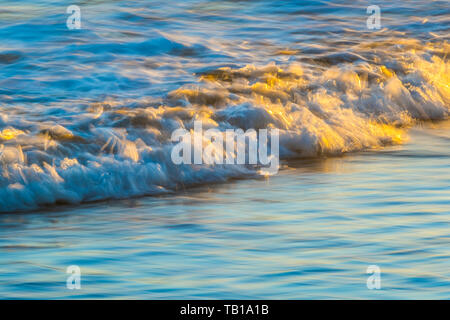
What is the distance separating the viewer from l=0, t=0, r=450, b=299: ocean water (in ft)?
16.9

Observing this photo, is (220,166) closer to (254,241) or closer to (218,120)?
(218,120)

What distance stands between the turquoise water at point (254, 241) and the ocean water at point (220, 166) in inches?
0.6

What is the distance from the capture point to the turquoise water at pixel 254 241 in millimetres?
4863

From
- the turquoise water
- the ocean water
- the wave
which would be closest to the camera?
the turquoise water

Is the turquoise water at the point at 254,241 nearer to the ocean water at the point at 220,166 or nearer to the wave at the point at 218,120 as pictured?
the ocean water at the point at 220,166

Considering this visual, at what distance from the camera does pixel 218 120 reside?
8.64m

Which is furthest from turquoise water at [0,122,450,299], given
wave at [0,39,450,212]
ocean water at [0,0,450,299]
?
wave at [0,39,450,212]

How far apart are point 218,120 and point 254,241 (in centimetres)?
307

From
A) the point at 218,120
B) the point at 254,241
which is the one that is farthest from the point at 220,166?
the point at 254,241

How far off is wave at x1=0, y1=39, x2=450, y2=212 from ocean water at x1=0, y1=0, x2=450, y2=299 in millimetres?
18

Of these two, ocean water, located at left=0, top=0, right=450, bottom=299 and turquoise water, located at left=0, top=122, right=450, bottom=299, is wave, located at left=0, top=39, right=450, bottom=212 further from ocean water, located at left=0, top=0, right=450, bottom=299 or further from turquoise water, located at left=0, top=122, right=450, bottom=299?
turquoise water, located at left=0, top=122, right=450, bottom=299

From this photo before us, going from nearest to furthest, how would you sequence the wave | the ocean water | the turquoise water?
the turquoise water, the ocean water, the wave

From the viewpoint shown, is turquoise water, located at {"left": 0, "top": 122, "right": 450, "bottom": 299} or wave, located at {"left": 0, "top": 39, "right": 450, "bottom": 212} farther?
wave, located at {"left": 0, "top": 39, "right": 450, "bottom": 212}
